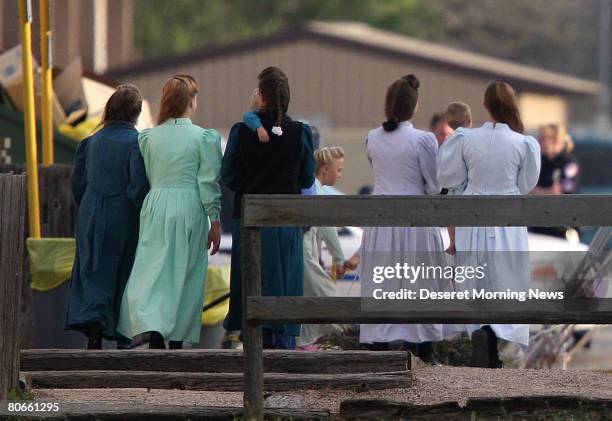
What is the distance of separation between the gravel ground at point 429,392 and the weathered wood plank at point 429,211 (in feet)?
3.12

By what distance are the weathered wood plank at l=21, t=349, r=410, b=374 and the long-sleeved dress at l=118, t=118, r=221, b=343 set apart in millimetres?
675

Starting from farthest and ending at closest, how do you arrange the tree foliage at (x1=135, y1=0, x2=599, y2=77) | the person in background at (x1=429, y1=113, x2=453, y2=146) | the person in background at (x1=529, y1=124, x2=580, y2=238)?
the tree foliage at (x1=135, y1=0, x2=599, y2=77) → the person in background at (x1=529, y1=124, x2=580, y2=238) → the person in background at (x1=429, y1=113, x2=453, y2=146)

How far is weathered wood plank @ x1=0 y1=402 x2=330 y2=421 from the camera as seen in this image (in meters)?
7.42

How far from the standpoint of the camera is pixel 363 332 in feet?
33.9

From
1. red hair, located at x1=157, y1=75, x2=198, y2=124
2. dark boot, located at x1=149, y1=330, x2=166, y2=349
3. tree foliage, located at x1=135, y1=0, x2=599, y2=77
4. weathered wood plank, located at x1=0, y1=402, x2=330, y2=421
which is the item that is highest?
tree foliage, located at x1=135, y1=0, x2=599, y2=77

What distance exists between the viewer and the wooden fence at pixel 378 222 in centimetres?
734

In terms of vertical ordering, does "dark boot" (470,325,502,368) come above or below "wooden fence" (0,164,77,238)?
below

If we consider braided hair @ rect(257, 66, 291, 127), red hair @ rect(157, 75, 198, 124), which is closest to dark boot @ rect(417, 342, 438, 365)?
braided hair @ rect(257, 66, 291, 127)

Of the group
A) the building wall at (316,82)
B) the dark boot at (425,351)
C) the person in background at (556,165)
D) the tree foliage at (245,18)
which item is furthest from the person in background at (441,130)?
the tree foliage at (245,18)

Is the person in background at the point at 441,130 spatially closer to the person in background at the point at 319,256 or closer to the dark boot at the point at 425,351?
the person in background at the point at 319,256

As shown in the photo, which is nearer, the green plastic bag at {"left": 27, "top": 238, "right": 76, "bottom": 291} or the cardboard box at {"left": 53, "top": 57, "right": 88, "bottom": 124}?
the green plastic bag at {"left": 27, "top": 238, "right": 76, "bottom": 291}

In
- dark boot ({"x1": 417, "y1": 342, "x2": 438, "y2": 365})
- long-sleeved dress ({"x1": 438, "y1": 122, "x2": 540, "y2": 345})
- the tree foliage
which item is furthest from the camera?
the tree foliage

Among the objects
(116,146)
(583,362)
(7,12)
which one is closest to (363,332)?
(116,146)

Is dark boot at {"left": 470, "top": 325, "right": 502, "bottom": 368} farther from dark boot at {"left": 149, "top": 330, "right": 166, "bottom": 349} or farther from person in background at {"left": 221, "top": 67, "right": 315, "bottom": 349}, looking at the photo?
dark boot at {"left": 149, "top": 330, "right": 166, "bottom": 349}
